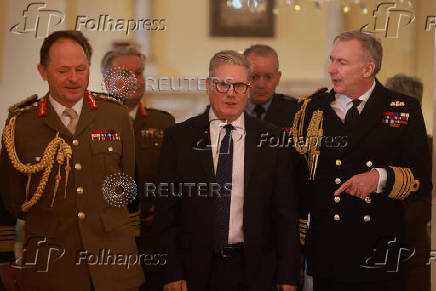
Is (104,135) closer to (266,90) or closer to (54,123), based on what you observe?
(54,123)

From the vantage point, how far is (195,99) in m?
2.56

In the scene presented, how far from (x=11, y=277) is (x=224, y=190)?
0.96 meters

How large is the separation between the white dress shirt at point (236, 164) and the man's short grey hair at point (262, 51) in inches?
20.0

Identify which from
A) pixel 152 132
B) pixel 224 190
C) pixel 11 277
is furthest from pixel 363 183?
pixel 11 277

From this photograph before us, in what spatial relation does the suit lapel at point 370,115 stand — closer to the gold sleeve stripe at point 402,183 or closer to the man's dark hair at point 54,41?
the gold sleeve stripe at point 402,183

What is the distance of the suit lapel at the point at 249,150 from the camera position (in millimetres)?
2047

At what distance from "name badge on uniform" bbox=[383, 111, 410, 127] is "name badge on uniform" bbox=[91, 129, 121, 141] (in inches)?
39.3

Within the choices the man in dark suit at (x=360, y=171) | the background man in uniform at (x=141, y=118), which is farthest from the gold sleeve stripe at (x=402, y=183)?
the background man in uniform at (x=141, y=118)

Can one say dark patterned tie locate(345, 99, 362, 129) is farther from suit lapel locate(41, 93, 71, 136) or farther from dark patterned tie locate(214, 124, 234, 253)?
suit lapel locate(41, 93, 71, 136)

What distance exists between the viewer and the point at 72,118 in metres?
2.16

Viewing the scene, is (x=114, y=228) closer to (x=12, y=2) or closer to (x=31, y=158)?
(x=31, y=158)

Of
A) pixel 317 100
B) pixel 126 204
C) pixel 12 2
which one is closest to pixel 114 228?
pixel 126 204

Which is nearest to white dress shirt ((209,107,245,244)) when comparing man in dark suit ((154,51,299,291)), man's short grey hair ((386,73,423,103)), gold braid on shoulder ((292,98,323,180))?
man in dark suit ((154,51,299,291))

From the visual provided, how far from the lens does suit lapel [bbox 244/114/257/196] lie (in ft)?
6.72
